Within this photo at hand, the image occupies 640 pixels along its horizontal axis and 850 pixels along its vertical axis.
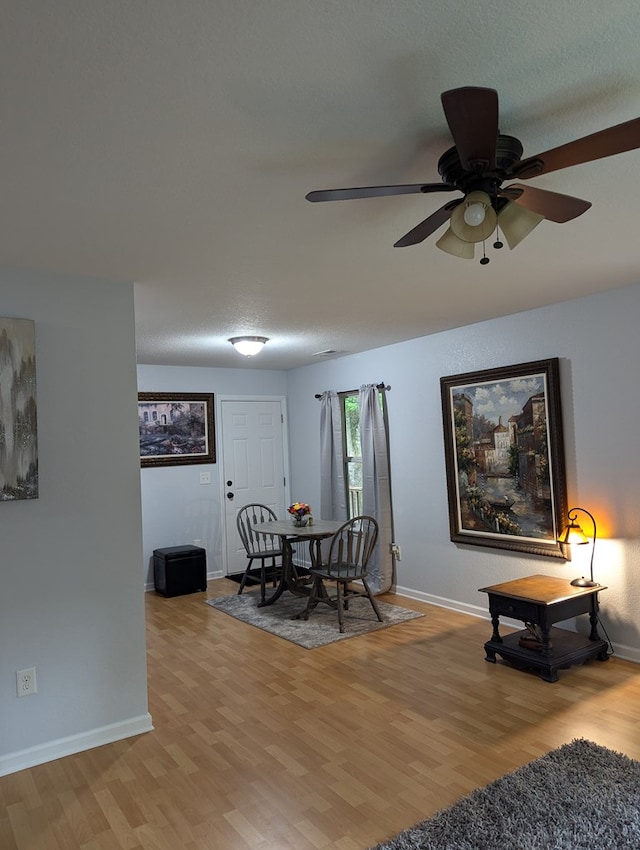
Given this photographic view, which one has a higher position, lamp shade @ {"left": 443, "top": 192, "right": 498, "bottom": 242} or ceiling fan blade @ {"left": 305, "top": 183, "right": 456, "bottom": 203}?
ceiling fan blade @ {"left": 305, "top": 183, "right": 456, "bottom": 203}

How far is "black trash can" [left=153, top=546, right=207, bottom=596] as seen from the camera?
5.84 m

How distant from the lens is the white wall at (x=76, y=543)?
2.81 metres

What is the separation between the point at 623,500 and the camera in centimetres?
381

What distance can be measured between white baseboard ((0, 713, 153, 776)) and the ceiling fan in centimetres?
275

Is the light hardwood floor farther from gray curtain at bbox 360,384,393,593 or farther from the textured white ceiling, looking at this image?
the textured white ceiling

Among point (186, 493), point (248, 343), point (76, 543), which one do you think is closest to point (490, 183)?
point (76, 543)

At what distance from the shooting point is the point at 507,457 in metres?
4.50

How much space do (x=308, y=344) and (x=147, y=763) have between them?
3547 millimetres

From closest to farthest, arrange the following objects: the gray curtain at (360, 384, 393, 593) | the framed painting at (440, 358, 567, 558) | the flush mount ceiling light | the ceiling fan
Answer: the ceiling fan → the framed painting at (440, 358, 567, 558) → the flush mount ceiling light → the gray curtain at (360, 384, 393, 593)

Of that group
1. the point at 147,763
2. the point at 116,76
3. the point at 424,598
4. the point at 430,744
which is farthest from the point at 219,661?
the point at 116,76

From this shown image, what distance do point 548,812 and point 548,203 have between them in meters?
2.21

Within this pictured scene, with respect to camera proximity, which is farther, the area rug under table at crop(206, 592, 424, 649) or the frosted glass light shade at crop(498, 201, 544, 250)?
the area rug under table at crop(206, 592, 424, 649)

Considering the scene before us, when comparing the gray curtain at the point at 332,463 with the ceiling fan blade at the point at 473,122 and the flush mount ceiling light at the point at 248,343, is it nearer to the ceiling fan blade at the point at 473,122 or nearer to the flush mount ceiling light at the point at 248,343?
the flush mount ceiling light at the point at 248,343

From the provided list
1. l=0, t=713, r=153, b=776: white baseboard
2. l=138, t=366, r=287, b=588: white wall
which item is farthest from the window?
l=0, t=713, r=153, b=776: white baseboard
